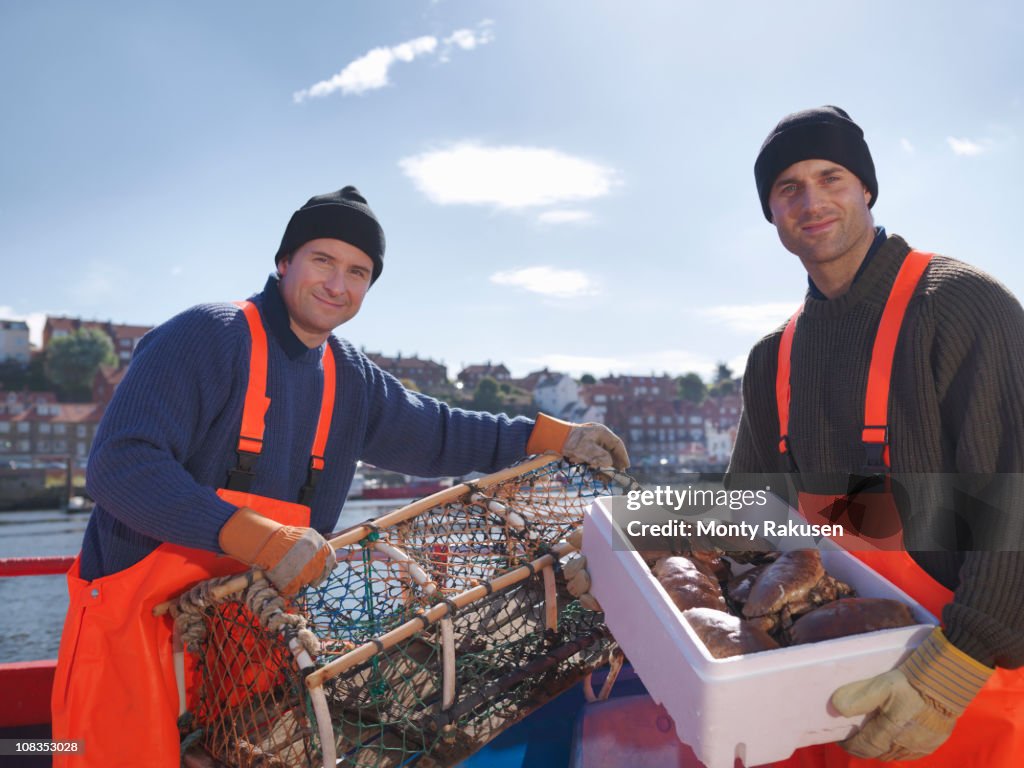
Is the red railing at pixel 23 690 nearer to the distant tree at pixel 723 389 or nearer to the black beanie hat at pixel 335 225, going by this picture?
the black beanie hat at pixel 335 225

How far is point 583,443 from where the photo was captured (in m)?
2.93

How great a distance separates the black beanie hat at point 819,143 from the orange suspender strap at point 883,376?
0.41 meters

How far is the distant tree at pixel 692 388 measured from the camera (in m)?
109

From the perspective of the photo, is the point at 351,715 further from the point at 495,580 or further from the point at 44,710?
the point at 44,710

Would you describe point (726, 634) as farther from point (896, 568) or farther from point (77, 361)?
point (77, 361)

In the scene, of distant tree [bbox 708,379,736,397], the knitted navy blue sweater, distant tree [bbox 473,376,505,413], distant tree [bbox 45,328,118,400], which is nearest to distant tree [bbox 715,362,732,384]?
distant tree [bbox 708,379,736,397]

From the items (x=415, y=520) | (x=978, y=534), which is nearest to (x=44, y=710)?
(x=415, y=520)

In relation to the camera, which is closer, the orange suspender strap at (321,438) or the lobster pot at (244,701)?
the lobster pot at (244,701)

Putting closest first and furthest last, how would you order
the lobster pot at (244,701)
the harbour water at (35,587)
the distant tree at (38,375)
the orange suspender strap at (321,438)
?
the lobster pot at (244,701), the orange suspender strap at (321,438), the harbour water at (35,587), the distant tree at (38,375)

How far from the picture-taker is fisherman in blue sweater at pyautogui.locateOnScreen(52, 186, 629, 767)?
6.73 feet

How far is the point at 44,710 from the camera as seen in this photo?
342cm

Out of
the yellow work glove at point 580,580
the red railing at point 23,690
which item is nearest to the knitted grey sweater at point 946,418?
the yellow work glove at point 580,580

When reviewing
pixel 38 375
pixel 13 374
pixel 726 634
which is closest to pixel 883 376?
pixel 726 634

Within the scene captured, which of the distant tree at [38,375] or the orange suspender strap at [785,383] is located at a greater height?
the orange suspender strap at [785,383]
